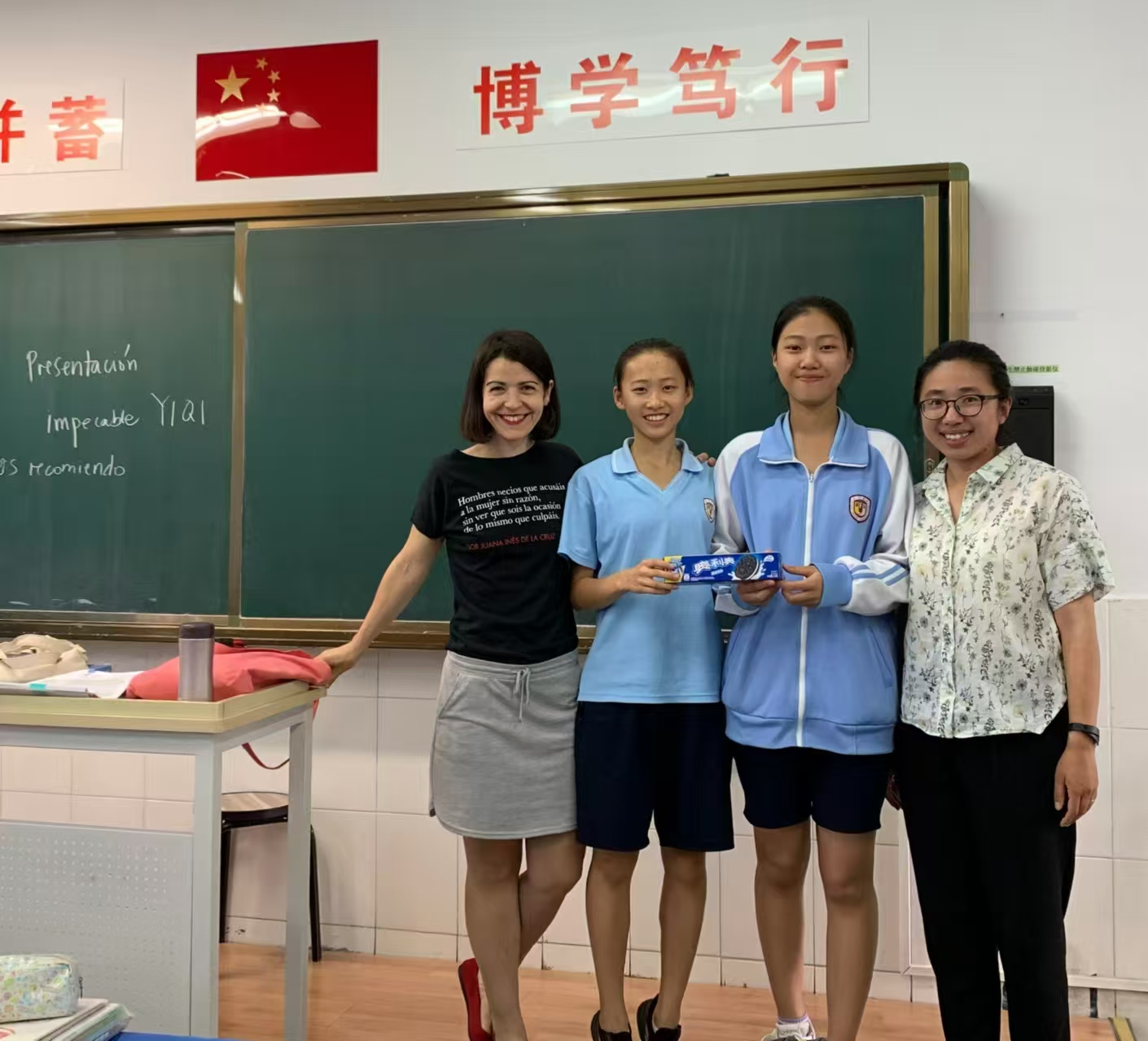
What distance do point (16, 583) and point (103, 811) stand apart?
746mm

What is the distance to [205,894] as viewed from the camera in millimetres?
1888

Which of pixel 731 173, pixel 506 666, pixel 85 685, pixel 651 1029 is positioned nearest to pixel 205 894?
pixel 85 685

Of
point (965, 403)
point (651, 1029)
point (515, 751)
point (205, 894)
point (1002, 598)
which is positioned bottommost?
point (651, 1029)

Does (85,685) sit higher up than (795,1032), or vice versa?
(85,685)

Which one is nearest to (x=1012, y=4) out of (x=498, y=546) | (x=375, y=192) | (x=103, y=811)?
(x=375, y=192)

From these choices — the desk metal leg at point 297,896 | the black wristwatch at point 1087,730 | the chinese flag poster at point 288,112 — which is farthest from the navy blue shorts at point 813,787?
the chinese flag poster at point 288,112

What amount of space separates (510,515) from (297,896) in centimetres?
94

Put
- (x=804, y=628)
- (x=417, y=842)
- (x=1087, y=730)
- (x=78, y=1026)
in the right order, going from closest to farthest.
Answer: (x=78, y=1026) < (x=1087, y=730) < (x=804, y=628) < (x=417, y=842)

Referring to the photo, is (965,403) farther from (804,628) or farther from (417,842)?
(417,842)

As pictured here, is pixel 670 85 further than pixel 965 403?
Yes

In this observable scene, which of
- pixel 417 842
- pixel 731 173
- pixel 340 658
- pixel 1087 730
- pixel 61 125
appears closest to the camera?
pixel 1087 730

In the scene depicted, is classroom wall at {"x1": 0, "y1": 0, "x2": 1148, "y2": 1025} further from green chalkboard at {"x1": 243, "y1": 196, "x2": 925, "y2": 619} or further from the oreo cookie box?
the oreo cookie box

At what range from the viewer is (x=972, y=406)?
1857 mm

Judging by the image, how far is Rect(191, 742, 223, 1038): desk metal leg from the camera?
187cm
